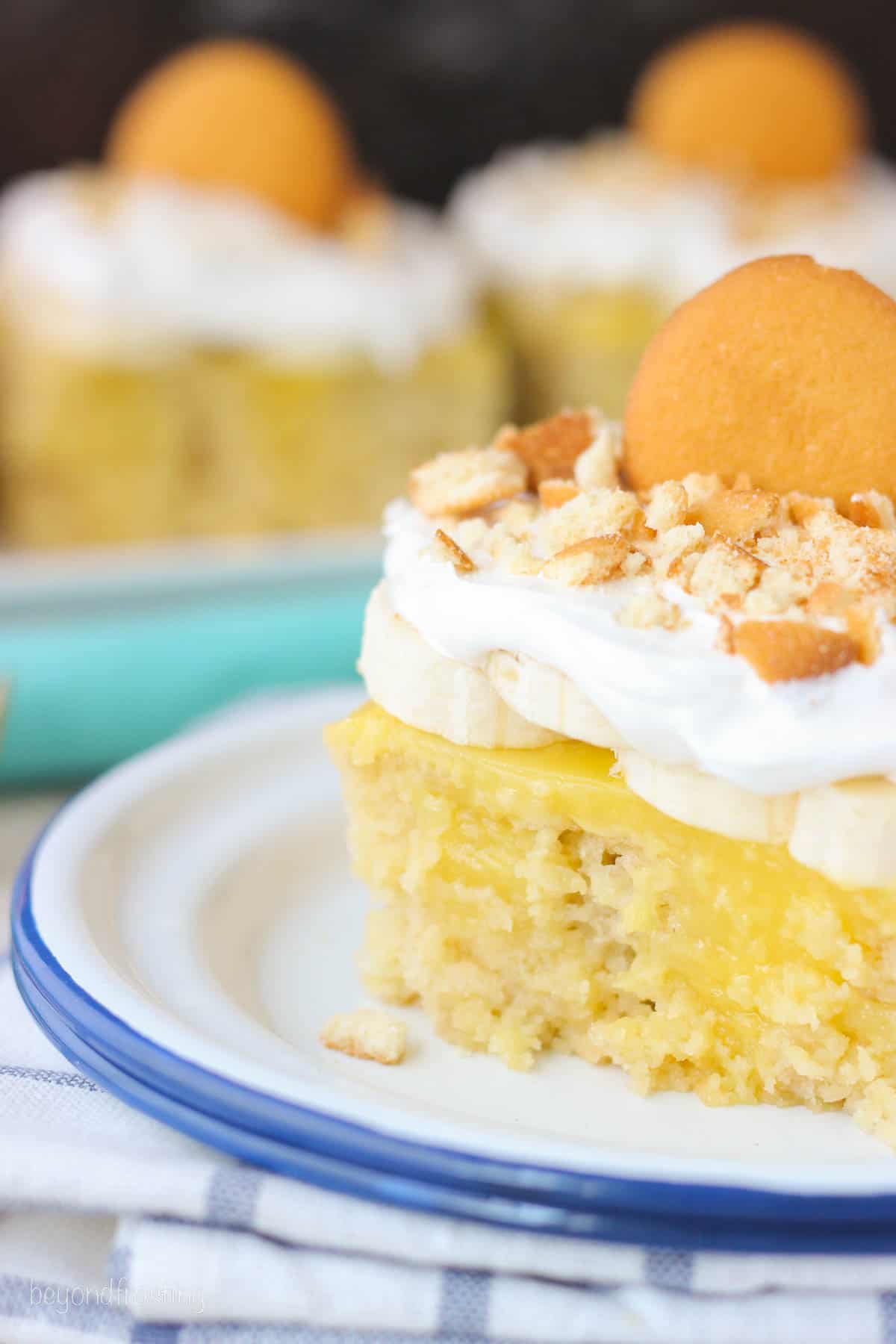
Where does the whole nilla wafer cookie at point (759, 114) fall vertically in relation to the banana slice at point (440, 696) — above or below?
above

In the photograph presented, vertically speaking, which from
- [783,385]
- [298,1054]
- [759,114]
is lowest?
[298,1054]

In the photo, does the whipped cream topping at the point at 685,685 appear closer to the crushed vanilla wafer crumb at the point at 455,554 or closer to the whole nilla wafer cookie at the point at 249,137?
the crushed vanilla wafer crumb at the point at 455,554

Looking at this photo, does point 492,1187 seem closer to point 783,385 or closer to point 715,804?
point 715,804

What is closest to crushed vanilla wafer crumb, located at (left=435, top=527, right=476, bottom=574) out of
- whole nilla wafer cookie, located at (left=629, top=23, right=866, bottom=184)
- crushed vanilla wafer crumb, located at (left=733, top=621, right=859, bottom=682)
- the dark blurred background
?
crushed vanilla wafer crumb, located at (left=733, top=621, right=859, bottom=682)

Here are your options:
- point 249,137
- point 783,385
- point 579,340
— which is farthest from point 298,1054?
point 249,137

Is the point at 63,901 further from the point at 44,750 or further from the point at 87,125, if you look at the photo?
the point at 87,125

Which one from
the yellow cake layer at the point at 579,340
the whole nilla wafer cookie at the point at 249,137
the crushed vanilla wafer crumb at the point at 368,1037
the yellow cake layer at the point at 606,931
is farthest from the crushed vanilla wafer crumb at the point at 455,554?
the whole nilla wafer cookie at the point at 249,137

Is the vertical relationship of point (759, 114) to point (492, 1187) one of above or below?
above

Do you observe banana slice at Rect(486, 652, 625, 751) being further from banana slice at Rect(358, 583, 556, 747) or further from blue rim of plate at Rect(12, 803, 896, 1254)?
blue rim of plate at Rect(12, 803, 896, 1254)
